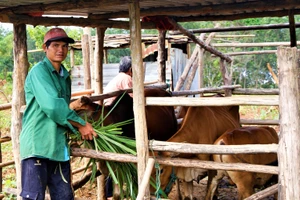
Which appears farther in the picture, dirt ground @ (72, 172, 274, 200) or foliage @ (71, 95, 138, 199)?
dirt ground @ (72, 172, 274, 200)

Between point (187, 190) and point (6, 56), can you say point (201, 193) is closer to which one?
point (187, 190)

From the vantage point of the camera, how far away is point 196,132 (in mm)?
5793

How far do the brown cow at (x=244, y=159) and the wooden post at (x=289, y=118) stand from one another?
1556mm

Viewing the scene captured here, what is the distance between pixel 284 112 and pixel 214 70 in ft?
61.4

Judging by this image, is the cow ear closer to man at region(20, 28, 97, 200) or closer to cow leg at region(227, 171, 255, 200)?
man at region(20, 28, 97, 200)

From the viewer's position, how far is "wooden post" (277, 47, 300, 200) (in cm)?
372

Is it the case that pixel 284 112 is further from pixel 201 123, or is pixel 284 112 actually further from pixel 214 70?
pixel 214 70

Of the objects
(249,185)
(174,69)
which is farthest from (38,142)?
(174,69)

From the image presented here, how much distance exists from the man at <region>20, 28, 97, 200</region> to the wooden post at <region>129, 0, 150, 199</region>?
0.53m

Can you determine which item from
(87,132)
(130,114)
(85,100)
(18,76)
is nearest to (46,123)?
(87,132)

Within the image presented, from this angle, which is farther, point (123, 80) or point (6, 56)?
point (6, 56)

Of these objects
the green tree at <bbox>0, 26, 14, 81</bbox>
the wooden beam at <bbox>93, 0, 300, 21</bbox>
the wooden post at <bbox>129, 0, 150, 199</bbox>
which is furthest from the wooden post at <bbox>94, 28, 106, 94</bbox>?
the green tree at <bbox>0, 26, 14, 81</bbox>

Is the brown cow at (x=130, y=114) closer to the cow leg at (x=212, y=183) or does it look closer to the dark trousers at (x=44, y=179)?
the dark trousers at (x=44, y=179)

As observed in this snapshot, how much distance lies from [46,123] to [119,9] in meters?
2.33
